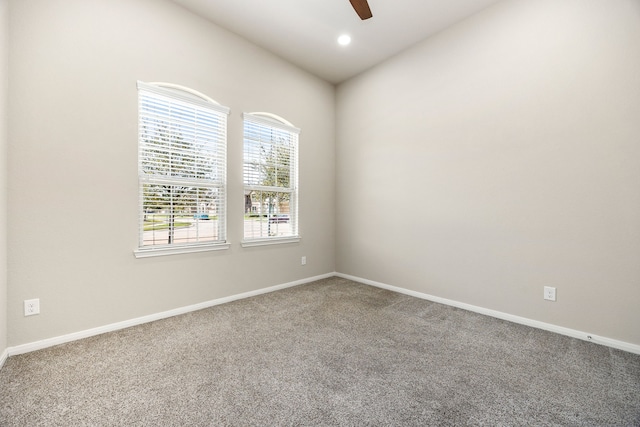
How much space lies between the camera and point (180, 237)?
114 inches

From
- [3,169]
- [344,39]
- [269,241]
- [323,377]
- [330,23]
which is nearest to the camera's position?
[323,377]

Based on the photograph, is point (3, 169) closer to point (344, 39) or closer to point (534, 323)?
point (344, 39)

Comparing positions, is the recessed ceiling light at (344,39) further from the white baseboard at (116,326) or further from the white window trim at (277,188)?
the white baseboard at (116,326)

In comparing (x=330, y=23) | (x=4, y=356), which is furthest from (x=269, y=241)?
(x=330, y=23)

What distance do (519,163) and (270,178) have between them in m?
2.78

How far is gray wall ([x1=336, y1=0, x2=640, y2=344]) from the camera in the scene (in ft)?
7.26

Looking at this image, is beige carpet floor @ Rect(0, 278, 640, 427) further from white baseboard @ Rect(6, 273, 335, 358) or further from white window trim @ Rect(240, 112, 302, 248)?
white window trim @ Rect(240, 112, 302, 248)

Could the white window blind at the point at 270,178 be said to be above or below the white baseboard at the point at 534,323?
above

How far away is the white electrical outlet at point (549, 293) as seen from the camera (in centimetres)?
251

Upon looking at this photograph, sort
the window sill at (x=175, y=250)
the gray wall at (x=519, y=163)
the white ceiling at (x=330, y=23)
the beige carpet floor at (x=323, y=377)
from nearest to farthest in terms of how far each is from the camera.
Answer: the beige carpet floor at (x=323, y=377) < the gray wall at (x=519, y=163) < the window sill at (x=175, y=250) < the white ceiling at (x=330, y=23)

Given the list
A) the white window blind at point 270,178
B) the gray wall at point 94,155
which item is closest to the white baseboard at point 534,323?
the white window blind at point 270,178

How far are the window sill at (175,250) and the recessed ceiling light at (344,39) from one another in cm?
279

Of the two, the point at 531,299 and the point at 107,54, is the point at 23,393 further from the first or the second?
the point at 531,299

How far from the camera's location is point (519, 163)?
268cm
